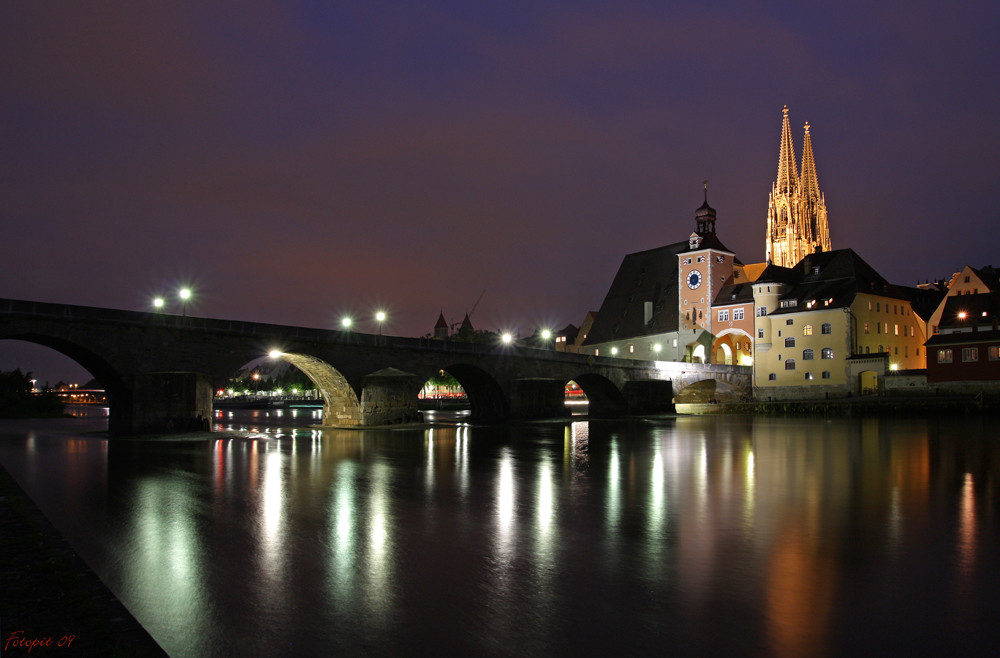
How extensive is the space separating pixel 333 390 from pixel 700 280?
59.0m

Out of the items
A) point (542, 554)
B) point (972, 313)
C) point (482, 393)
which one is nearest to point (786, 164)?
point (972, 313)

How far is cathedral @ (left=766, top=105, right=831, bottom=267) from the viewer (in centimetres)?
14062

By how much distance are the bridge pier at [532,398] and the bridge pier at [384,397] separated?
39.5 ft

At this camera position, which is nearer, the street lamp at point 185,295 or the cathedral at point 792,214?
the street lamp at point 185,295

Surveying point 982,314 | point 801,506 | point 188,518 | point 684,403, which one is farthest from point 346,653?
point 684,403

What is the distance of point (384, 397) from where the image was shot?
46719mm

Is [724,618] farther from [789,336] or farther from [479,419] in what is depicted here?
[789,336]

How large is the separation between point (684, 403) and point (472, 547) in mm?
80931

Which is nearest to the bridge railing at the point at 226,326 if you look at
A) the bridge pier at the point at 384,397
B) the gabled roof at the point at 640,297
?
the bridge pier at the point at 384,397

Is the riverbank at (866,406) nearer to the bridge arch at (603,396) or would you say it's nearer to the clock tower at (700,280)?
the bridge arch at (603,396)

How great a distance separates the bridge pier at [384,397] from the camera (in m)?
46.5

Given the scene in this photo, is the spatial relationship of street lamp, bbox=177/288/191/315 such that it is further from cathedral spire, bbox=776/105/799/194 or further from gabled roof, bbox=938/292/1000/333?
cathedral spire, bbox=776/105/799/194

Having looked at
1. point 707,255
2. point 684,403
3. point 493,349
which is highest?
point 707,255

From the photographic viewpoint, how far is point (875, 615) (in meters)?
8.31
